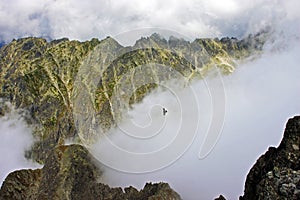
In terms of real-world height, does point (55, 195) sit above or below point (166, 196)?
above

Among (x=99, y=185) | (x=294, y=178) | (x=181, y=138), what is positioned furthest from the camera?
(x=99, y=185)

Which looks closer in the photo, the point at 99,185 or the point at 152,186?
the point at 152,186

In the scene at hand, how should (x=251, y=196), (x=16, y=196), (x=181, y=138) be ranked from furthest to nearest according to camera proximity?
(x=16, y=196)
(x=181, y=138)
(x=251, y=196)

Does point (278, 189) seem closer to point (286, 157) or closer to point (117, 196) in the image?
point (286, 157)

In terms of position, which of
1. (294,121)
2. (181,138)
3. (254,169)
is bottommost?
(254,169)

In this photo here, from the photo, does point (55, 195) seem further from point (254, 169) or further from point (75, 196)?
point (254, 169)

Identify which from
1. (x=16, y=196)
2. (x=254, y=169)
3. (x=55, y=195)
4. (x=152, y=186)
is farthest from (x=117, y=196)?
(x=254, y=169)

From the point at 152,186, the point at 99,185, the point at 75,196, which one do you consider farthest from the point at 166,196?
the point at 75,196
